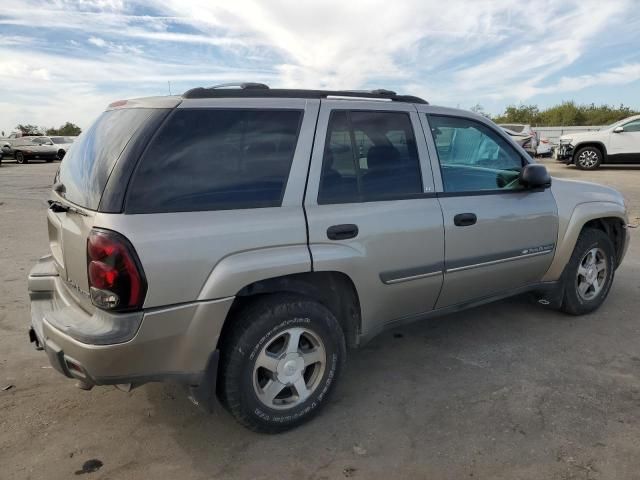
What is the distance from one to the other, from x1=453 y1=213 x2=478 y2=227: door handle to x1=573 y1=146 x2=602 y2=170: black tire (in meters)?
15.9

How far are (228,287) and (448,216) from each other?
1583 mm

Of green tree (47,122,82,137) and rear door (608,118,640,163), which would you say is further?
green tree (47,122,82,137)

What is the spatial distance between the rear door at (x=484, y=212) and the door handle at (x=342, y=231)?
0.75 m

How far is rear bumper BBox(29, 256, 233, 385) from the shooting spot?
2.28m

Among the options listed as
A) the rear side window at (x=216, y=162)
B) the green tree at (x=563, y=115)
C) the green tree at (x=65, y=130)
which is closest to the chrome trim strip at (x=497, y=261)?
the rear side window at (x=216, y=162)

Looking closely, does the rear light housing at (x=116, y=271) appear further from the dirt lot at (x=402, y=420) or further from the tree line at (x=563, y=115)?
the tree line at (x=563, y=115)

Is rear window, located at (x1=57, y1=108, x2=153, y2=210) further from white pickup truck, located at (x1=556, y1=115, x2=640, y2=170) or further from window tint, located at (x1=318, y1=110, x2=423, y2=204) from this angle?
white pickup truck, located at (x1=556, y1=115, x2=640, y2=170)

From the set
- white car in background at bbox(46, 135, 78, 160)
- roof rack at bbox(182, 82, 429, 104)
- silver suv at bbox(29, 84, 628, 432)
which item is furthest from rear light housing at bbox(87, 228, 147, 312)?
white car in background at bbox(46, 135, 78, 160)

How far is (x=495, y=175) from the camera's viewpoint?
3775 millimetres

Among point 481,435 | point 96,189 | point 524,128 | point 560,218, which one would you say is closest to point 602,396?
point 481,435

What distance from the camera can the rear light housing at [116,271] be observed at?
7.30 ft

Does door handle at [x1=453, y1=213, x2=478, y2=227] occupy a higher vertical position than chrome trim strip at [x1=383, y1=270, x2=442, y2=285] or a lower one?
higher

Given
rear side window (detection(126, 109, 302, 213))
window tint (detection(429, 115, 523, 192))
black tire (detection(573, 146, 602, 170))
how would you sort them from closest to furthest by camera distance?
rear side window (detection(126, 109, 302, 213)), window tint (detection(429, 115, 523, 192)), black tire (detection(573, 146, 602, 170))

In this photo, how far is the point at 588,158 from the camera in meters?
17.0
